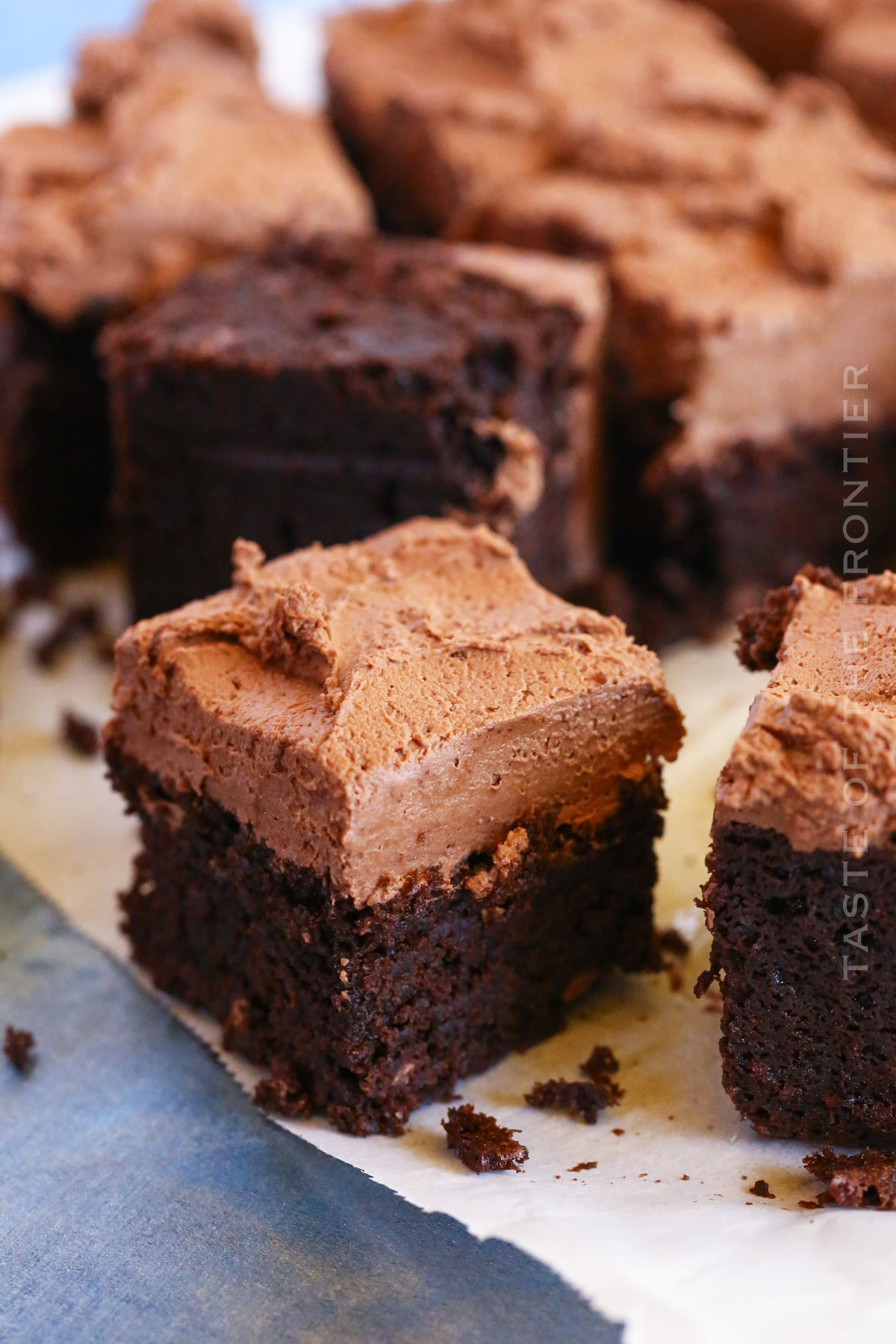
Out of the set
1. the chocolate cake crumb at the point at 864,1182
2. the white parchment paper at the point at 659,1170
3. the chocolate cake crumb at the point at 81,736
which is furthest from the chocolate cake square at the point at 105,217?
the chocolate cake crumb at the point at 864,1182

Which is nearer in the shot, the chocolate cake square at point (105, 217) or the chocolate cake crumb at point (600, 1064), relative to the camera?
the chocolate cake crumb at point (600, 1064)

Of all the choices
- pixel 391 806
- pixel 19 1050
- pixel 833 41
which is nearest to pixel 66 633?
Result: pixel 19 1050

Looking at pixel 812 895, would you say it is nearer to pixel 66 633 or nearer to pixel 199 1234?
pixel 199 1234

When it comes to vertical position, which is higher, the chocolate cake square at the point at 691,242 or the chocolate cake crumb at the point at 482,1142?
the chocolate cake square at the point at 691,242

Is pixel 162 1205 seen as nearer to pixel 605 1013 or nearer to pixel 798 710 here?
pixel 605 1013

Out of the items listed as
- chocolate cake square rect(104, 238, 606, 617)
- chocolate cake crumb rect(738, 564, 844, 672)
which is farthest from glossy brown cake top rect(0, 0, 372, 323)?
chocolate cake crumb rect(738, 564, 844, 672)

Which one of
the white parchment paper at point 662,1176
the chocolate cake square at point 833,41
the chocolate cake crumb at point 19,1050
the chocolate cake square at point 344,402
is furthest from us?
the chocolate cake square at point 833,41

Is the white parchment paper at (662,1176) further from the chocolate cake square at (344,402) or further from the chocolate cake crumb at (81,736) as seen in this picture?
the chocolate cake square at (344,402)
